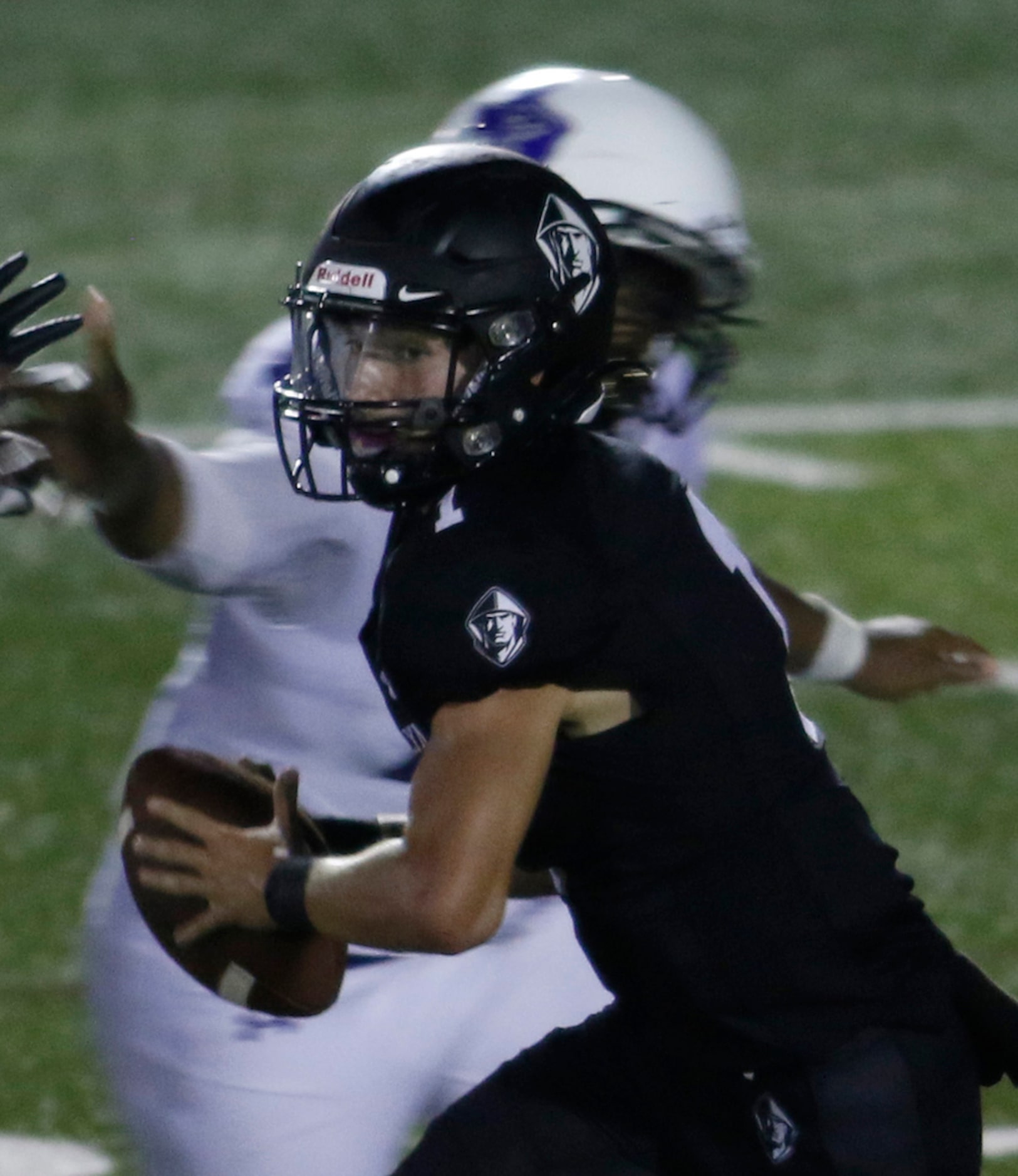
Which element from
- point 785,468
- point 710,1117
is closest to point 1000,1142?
point 710,1117

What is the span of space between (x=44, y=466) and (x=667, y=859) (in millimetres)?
893

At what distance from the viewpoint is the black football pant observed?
281 centimetres

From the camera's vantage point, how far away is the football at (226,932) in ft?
9.77

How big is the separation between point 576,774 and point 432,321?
0.53 metres

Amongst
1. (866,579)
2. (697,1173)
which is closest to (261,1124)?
(697,1173)

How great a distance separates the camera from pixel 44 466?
3.08 metres

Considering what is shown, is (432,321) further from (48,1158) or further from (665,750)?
(48,1158)

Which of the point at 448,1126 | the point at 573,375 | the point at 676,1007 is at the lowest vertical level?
the point at 448,1126

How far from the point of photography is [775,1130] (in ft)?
9.31

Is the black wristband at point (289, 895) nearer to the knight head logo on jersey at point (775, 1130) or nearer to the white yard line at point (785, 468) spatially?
the knight head logo on jersey at point (775, 1130)

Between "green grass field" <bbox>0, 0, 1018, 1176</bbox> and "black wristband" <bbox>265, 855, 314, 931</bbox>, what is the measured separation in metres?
1.78

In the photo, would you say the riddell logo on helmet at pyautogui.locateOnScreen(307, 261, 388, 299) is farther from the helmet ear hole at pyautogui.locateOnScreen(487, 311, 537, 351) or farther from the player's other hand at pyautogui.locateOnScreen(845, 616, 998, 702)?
the player's other hand at pyautogui.locateOnScreen(845, 616, 998, 702)

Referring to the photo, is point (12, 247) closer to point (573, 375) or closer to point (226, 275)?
point (226, 275)

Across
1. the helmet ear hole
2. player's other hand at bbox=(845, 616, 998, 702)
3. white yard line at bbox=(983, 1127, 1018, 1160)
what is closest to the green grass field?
white yard line at bbox=(983, 1127, 1018, 1160)
